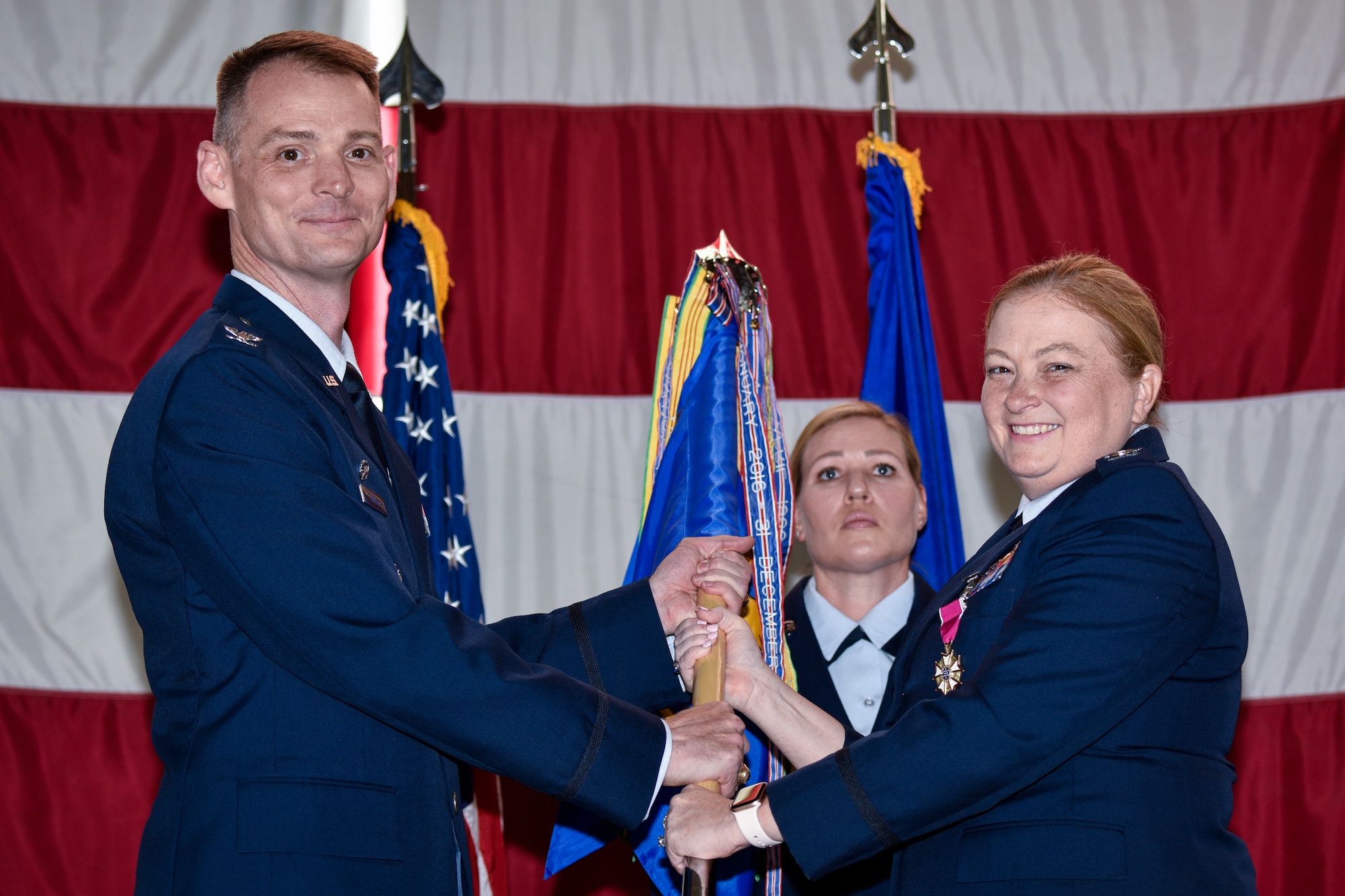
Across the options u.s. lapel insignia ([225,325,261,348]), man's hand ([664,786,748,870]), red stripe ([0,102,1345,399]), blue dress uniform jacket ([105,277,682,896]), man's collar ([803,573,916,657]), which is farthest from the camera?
red stripe ([0,102,1345,399])

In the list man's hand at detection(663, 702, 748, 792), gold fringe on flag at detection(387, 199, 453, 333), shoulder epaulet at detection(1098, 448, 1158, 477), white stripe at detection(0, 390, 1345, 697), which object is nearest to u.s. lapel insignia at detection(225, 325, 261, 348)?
man's hand at detection(663, 702, 748, 792)

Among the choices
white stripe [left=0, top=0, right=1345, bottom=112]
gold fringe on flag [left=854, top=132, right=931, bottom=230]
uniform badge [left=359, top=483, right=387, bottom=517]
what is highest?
white stripe [left=0, top=0, right=1345, bottom=112]

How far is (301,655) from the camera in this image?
1.70 m

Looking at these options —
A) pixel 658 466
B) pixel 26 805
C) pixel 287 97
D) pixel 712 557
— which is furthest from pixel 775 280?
pixel 26 805

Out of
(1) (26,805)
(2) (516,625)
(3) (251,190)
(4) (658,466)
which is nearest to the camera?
(3) (251,190)

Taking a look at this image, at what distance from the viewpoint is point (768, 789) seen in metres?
1.86

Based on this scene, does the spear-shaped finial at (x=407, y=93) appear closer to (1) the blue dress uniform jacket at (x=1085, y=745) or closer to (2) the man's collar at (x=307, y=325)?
(2) the man's collar at (x=307, y=325)

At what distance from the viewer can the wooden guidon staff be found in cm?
199

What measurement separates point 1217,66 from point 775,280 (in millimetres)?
1474

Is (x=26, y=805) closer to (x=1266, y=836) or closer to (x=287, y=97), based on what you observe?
(x=287, y=97)

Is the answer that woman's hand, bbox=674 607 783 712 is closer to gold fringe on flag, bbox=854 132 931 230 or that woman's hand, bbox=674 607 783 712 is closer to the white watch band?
the white watch band

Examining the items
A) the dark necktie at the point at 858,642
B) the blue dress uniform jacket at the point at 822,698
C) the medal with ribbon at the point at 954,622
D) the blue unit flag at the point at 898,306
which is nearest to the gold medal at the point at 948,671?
the medal with ribbon at the point at 954,622

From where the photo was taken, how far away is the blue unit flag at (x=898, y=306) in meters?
3.27

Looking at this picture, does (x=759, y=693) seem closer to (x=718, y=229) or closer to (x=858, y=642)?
(x=858, y=642)
